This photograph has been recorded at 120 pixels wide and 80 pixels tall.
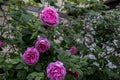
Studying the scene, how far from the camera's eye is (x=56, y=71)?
6.36 ft

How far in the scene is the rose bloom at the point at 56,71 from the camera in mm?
1935

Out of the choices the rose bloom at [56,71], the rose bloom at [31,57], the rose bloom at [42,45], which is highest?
the rose bloom at [42,45]

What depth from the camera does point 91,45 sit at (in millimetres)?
2955

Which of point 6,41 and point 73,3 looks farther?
point 73,3

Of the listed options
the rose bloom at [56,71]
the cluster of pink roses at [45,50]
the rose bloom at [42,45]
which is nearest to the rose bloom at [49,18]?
the cluster of pink roses at [45,50]

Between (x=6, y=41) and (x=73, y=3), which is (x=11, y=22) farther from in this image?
(x=73, y=3)

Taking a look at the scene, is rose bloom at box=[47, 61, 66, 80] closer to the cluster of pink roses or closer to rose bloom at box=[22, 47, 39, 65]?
the cluster of pink roses

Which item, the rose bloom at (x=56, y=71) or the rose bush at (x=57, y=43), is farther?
the rose bush at (x=57, y=43)

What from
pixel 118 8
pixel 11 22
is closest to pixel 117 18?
pixel 118 8

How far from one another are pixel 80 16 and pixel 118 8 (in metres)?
0.35

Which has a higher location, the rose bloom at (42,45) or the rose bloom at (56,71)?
the rose bloom at (42,45)

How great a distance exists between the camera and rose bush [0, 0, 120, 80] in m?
2.04

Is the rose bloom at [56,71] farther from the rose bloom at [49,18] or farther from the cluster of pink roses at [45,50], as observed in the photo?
the rose bloom at [49,18]

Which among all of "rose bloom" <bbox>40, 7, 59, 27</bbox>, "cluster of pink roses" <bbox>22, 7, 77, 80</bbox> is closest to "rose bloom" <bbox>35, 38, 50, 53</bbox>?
"cluster of pink roses" <bbox>22, 7, 77, 80</bbox>
